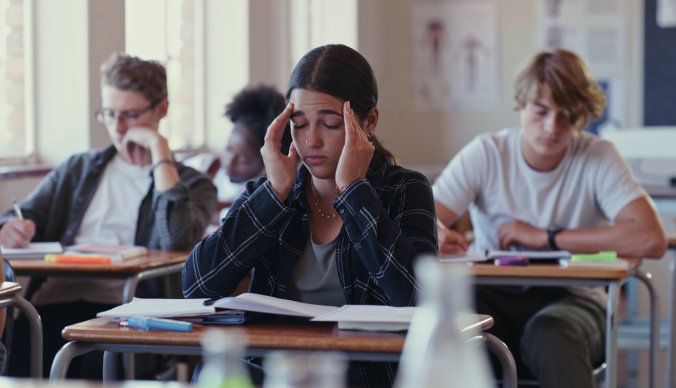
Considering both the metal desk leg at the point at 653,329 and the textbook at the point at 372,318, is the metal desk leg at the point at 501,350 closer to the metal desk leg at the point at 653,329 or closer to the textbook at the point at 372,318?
the textbook at the point at 372,318

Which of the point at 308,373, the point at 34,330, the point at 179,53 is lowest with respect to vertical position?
the point at 34,330

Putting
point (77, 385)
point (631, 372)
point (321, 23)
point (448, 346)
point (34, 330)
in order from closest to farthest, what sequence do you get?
point (448, 346) < point (77, 385) < point (34, 330) < point (631, 372) < point (321, 23)

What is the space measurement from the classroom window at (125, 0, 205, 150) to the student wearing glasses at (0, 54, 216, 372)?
71.3 inches

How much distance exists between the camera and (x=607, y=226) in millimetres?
3512

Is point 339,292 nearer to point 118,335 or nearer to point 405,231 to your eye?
point 405,231

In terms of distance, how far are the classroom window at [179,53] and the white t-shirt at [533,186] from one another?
7.82ft

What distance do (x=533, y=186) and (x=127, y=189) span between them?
51.6 inches

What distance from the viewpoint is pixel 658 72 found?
7312 mm

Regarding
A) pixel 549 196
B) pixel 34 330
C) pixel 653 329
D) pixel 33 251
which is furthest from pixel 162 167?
pixel 653 329

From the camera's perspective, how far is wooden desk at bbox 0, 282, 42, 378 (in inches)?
98.0

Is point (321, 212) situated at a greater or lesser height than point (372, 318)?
greater

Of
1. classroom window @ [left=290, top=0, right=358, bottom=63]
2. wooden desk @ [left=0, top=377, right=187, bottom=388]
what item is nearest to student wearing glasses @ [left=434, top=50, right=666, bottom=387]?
wooden desk @ [left=0, top=377, right=187, bottom=388]

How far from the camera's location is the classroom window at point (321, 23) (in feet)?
22.8

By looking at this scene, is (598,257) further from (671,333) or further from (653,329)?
(671,333)
